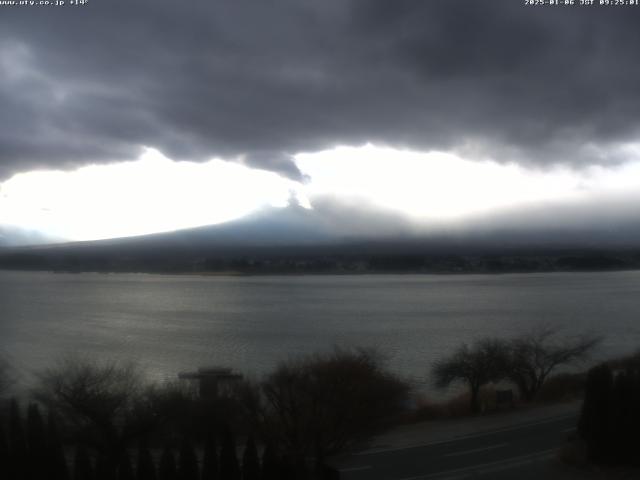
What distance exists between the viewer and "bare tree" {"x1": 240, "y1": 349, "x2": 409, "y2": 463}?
A: 705 cm

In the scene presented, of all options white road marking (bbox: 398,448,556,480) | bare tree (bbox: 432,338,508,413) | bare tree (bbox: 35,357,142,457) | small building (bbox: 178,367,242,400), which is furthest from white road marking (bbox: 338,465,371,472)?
bare tree (bbox: 432,338,508,413)

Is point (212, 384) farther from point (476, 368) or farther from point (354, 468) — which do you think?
point (476, 368)

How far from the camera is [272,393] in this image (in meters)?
7.84

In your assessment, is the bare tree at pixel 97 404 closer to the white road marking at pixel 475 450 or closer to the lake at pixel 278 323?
the white road marking at pixel 475 450

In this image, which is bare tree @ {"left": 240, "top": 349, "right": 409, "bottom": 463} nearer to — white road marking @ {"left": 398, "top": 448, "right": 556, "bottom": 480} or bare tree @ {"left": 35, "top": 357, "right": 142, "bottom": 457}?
white road marking @ {"left": 398, "top": 448, "right": 556, "bottom": 480}

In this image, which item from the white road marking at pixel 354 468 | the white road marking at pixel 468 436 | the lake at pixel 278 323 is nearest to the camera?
the white road marking at pixel 354 468

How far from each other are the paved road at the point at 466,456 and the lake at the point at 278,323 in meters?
6.12

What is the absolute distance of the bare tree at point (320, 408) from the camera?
7.05 meters

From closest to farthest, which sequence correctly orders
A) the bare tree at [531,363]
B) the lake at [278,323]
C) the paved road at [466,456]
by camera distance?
1. the paved road at [466,456]
2. the bare tree at [531,363]
3. the lake at [278,323]

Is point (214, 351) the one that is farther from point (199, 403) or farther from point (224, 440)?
point (224, 440)

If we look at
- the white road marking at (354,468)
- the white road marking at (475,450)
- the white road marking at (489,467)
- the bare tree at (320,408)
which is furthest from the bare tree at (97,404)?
the white road marking at (475,450)

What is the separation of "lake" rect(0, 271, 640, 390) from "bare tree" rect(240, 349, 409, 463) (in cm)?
644

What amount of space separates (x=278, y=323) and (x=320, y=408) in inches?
813

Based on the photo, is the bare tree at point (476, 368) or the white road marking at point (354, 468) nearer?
the white road marking at point (354, 468)
